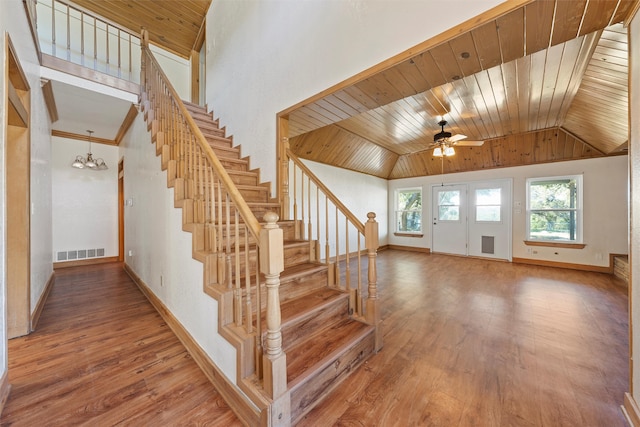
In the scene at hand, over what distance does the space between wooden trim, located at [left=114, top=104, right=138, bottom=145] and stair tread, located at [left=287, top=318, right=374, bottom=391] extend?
4192 millimetres

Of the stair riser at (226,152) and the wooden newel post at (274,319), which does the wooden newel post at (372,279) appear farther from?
the stair riser at (226,152)

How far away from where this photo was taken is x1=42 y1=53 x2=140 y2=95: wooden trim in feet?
9.48

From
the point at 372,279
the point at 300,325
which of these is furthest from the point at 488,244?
the point at 300,325

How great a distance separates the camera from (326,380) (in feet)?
4.92

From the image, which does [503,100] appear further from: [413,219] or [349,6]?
[413,219]

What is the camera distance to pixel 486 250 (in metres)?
5.73

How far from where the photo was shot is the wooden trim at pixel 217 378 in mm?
1294

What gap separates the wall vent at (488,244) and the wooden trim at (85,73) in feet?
24.3

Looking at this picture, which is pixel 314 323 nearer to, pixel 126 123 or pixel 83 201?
pixel 126 123

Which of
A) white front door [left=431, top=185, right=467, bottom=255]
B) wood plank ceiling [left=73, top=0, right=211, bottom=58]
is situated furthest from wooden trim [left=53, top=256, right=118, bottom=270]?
white front door [left=431, top=185, right=467, bottom=255]

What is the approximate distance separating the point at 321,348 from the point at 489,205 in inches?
231

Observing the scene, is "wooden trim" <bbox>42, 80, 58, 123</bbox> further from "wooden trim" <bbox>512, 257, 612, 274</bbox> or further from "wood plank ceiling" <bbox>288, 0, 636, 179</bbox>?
"wooden trim" <bbox>512, 257, 612, 274</bbox>

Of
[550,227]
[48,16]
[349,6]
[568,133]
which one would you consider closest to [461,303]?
[349,6]

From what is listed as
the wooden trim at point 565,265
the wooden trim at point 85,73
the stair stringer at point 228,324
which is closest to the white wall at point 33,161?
the wooden trim at point 85,73
